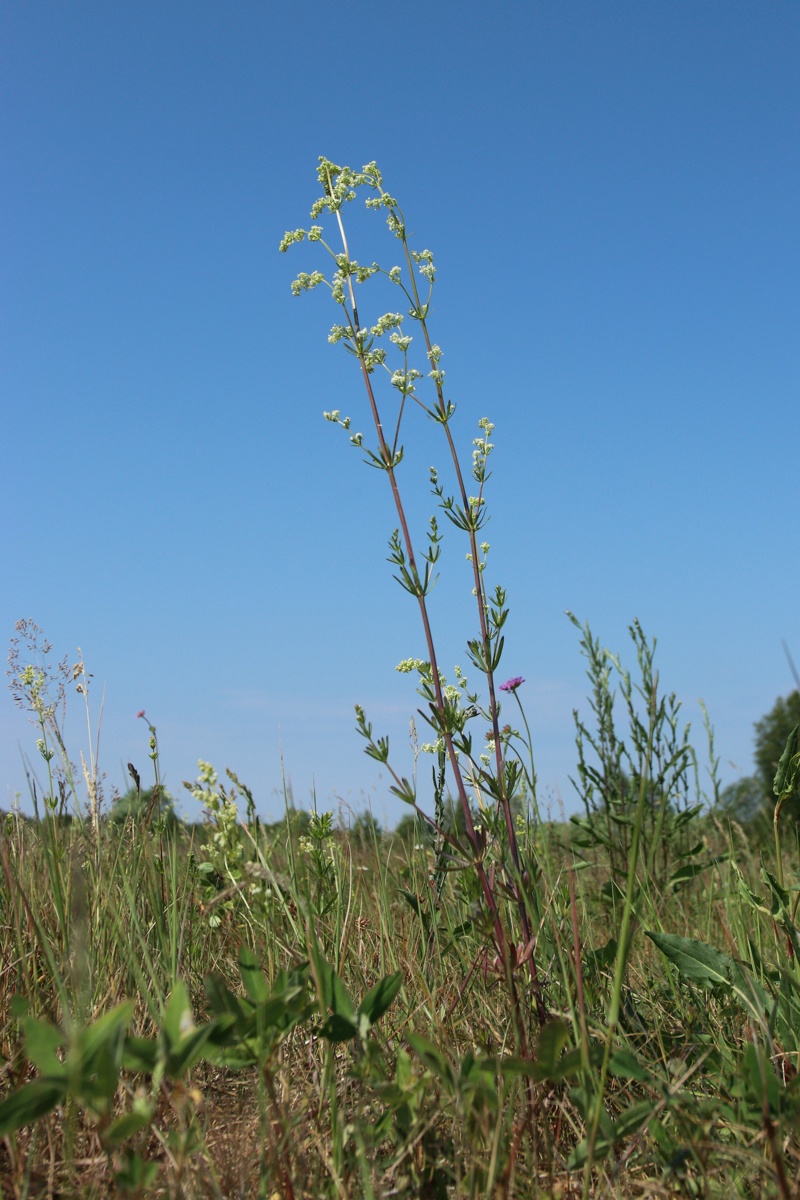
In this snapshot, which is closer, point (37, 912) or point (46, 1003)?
point (46, 1003)

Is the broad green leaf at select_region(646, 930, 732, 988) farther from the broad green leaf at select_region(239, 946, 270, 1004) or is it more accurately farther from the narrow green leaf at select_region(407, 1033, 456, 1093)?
the broad green leaf at select_region(239, 946, 270, 1004)

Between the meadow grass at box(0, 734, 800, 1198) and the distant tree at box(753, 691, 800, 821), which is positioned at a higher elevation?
the distant tree at box(753, 691, 800, 821)

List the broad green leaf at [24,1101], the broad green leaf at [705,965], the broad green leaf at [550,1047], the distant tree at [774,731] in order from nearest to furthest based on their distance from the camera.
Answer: the broad green leaf at [24,1101], the broad green leaf at [550,1047], the broad green leaf at [705,965], the distant tree at [774,731]

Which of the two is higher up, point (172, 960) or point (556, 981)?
point (172, 960)

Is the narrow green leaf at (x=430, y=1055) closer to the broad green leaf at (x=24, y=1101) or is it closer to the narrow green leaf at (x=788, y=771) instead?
the broad green leaf at (x=24, y=1101)

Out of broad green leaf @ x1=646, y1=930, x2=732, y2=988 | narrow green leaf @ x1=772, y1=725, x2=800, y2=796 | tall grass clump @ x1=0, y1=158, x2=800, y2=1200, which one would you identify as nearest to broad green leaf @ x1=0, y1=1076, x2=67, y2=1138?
tall grass clump @ x1=0, y1=158, x2=800, y2=1200

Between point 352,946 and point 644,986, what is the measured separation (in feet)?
3.30

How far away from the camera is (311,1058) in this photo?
2.29 m

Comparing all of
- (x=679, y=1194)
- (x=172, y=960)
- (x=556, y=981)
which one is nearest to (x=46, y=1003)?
(x=172, y=960)

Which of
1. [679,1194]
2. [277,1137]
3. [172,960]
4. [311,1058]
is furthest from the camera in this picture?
[172,960]

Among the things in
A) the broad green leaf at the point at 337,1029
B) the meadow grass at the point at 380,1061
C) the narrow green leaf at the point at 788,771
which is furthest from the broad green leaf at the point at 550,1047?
the narrow green leaf at the point at 788,771

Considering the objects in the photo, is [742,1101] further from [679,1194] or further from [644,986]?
[644,986]

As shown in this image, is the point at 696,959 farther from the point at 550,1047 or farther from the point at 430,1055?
the point at 430,1055

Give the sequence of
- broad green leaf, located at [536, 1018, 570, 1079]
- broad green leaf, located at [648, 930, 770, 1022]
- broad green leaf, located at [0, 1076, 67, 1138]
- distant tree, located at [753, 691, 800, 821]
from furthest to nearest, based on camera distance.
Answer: distant tree, located at [753, 691, 800, 821] < broad green leaf, located at [648, 930, 770, 1022] < broad green leaf, located at [536, 1018, 570, 1079] < broad green leaf, located at [0, 1076, 67, 1138]
